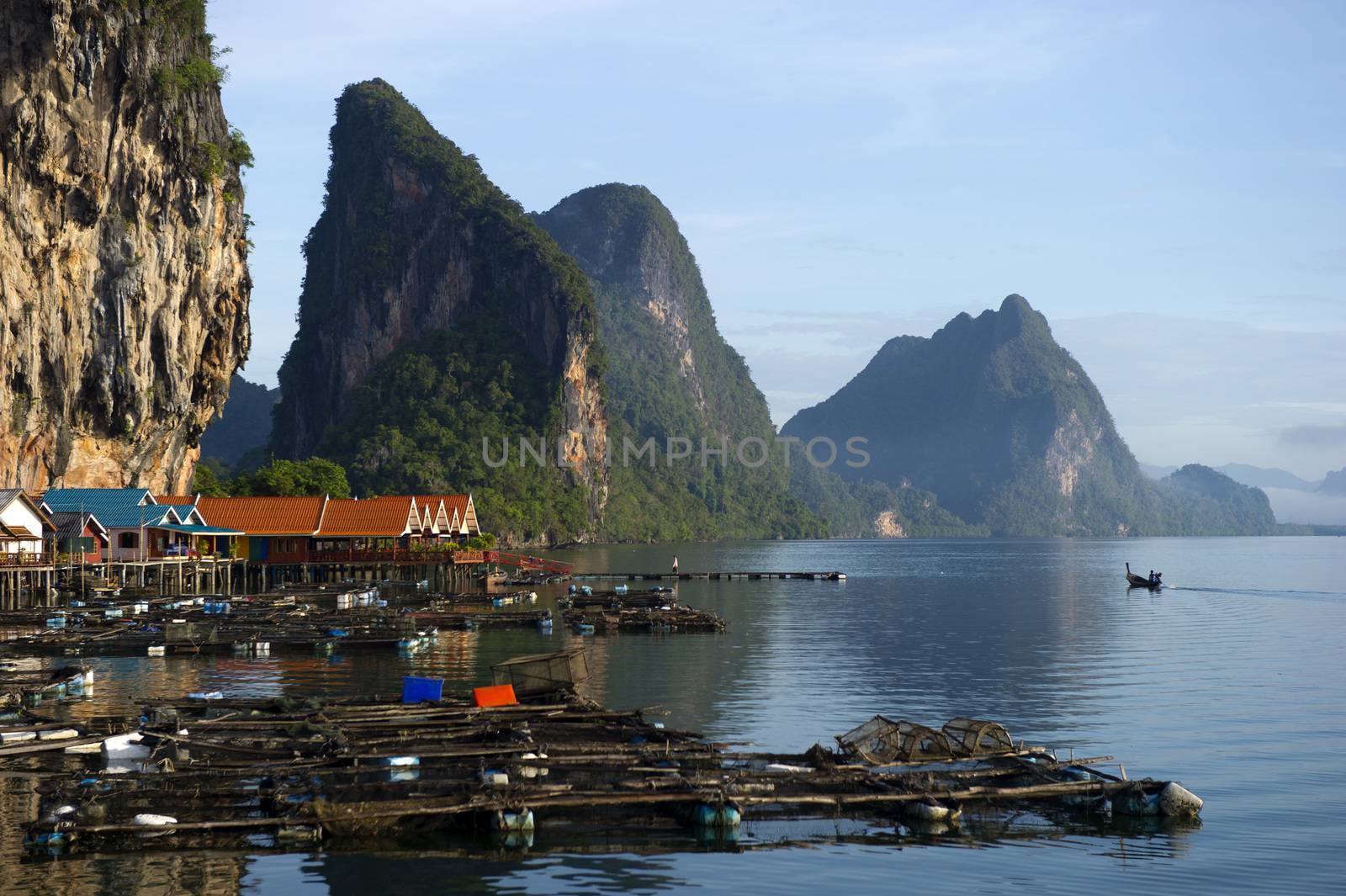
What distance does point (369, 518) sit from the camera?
253 feet

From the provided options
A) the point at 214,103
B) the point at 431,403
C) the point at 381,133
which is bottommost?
the point at 431,403

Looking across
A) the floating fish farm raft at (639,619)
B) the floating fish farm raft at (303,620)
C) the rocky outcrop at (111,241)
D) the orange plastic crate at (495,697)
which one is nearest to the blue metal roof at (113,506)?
the rocky outcrop at (111,241)

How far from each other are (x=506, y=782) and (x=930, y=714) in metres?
15.3

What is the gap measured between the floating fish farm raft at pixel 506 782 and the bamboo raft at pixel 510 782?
1.3 inches

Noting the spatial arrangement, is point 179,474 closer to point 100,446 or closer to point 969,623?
point 100,446

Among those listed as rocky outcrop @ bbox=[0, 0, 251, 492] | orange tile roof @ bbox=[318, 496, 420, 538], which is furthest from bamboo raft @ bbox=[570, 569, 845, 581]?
rocky outcrop @ bbox=[0, 0, 251, 492]

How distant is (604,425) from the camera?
628 ft

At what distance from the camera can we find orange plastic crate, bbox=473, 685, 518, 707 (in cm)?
2830

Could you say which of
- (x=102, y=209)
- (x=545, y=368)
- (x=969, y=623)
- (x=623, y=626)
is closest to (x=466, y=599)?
(x=623, y=626)

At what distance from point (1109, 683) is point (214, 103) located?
72.4 m

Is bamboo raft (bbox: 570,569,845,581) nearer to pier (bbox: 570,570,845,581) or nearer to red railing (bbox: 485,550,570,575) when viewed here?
pier (bbox: 570,570,845,581)

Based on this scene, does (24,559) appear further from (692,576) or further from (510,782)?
(692,576)

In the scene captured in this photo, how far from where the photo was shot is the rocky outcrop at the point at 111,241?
6569 cm

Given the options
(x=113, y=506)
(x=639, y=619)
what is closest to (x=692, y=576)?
(x=639, y=619)
